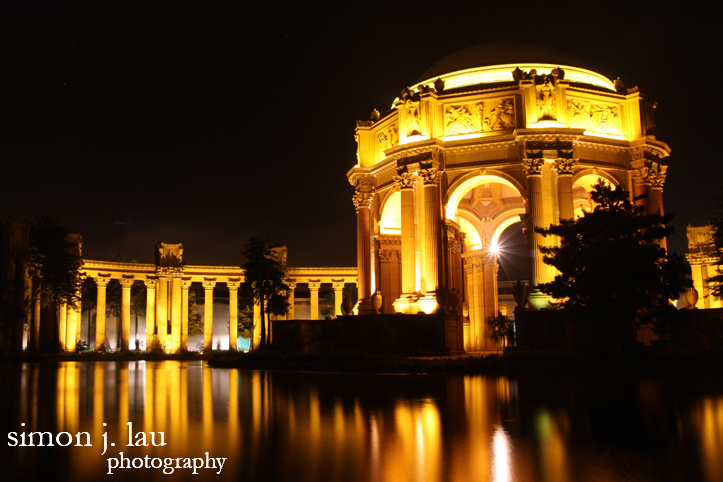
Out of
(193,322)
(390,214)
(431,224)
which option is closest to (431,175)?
(431,224)

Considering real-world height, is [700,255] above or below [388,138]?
below

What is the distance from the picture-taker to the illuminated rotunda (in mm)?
40531

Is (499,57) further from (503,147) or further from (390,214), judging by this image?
(390,214)

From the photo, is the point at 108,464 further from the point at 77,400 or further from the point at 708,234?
the point at 708,234

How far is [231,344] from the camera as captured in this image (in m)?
68.6

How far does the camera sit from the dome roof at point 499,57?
4616 centimetres

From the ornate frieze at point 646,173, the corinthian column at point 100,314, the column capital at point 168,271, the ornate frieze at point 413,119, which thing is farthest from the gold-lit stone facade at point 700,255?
the corinthian column at point 100,314

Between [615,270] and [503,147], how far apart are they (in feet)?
47.5

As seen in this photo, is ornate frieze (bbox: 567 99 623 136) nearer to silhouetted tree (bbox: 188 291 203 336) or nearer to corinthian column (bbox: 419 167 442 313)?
corinthian column (bbox: 419 167 442 313)

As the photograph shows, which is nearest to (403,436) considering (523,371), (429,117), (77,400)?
(77,400)

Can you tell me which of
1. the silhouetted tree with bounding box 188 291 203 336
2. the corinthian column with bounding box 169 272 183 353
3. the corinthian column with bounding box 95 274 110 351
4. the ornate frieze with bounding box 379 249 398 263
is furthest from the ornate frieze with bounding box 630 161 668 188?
the silhouetted tree with bounding box 188 291 203 336

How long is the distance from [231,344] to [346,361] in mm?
40186

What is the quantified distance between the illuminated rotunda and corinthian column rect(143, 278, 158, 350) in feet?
93.4

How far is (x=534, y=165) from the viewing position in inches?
1582
